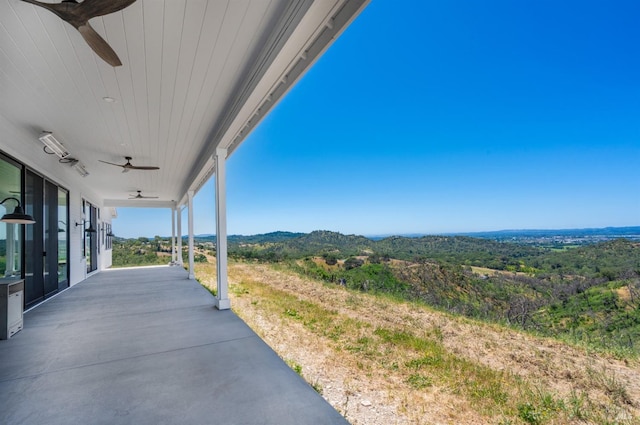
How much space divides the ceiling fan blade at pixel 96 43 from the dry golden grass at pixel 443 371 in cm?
283

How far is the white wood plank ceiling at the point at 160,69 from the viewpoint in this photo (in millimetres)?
2064

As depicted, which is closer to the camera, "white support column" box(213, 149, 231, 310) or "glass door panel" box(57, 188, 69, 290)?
"white support column" box(213, 149, 231, 310)

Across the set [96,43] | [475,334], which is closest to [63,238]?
[96,43]

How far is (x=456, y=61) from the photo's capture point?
8.46 meters

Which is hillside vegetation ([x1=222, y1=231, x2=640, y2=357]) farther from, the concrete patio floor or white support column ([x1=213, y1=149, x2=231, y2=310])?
white support column ([x1=213, y1=149, x2=231, y2=310])

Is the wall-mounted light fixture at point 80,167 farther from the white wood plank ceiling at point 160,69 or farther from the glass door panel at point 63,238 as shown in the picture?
the white wood plank ceiling at point 160,69

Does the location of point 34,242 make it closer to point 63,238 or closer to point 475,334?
point 63,238

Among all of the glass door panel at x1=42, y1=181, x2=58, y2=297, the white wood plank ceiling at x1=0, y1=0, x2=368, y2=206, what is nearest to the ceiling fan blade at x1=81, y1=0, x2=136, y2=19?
the white wood plank ceiling at x1=0, y1=0, x2=368, y2=206

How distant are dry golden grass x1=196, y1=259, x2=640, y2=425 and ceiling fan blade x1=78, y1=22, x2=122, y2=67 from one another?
283cm

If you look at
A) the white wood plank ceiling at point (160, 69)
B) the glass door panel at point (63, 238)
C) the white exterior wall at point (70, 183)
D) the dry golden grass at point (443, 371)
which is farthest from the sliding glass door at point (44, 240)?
the dry golden grass at point (443, 371)

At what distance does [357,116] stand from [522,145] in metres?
6.87

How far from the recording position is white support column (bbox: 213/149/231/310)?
4899 millimetres

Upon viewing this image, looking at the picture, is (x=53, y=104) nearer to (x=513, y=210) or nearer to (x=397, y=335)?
(x=397, y=335)

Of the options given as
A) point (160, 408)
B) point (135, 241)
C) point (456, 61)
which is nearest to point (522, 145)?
point (456, 61)
